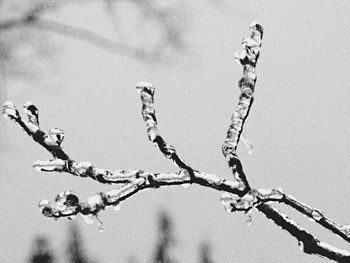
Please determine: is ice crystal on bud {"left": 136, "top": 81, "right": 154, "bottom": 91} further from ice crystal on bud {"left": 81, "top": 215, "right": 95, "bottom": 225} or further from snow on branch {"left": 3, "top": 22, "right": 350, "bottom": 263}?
ice crystal on bud {"left": 81, "top": 215, "right": 95, "bottom": 225}

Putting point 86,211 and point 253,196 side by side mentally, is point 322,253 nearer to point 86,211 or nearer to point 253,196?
point 253,196

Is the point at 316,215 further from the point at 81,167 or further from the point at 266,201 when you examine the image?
the point at 81,167

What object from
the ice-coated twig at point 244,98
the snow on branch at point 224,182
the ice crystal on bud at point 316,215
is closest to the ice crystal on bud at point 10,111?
the snow on branch at point 224,182

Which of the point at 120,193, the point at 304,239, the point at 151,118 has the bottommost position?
the point at 304,239

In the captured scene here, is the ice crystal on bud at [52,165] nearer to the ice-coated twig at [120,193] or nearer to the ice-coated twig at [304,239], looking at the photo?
the ice-coated twig at [120,193]

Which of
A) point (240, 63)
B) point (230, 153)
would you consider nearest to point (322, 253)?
point (230, 153)

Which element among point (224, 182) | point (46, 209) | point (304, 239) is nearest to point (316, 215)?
point (304, 239)

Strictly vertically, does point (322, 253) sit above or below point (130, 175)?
below
